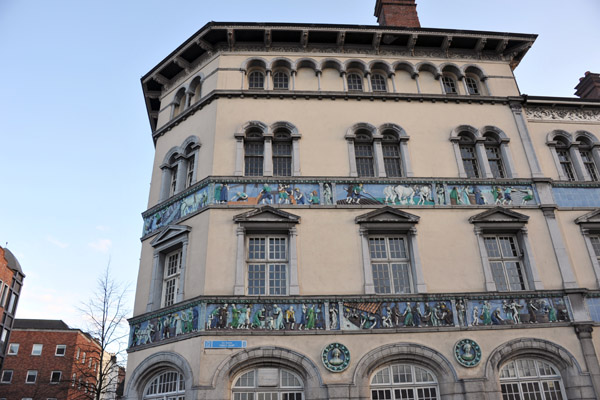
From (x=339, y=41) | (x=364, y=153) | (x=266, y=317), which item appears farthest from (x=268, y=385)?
(x=339, y=41)

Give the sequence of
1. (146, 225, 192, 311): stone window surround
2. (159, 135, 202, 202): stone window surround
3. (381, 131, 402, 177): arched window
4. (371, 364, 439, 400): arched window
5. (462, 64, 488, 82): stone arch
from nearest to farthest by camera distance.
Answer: (371, 364, 439, 400): arched window → (146, 225, 192, 311): stone window surround → (381, 131, 402, 177): arched window → (159, 135, 202, 202): stone window surround → (462, 64, 488, 82): stone arch

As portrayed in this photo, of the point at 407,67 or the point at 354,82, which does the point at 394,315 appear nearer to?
the point at 354,82

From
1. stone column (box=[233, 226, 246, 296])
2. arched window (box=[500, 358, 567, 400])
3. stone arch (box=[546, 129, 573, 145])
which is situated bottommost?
arched window (box=[500, 358, 567, 400])

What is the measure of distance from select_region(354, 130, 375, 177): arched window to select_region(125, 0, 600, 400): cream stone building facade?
0.06 m

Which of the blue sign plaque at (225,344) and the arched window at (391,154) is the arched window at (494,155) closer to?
the arched window at (391,154)

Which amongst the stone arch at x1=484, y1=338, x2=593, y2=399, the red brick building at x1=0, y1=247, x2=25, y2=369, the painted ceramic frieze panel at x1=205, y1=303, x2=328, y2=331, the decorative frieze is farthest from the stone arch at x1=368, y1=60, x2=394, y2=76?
the red brick building at x1=0, y1=247, x2=25, y2=369

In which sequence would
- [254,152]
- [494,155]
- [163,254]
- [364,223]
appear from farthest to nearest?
1. [494,155]
2. [254,152]
3. [163,254]
4. [364,223]

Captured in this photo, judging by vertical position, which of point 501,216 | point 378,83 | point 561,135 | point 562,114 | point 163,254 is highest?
point 378,83

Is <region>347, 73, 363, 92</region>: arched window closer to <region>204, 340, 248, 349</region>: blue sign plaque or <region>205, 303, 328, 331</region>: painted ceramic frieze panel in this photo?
<region>205, 303, 328, 331</region>: painted ceramic frieze panel

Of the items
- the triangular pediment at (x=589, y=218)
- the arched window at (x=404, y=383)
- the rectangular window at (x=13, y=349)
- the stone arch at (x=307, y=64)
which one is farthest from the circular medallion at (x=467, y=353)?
the rectangular window at (x=13, y=349)

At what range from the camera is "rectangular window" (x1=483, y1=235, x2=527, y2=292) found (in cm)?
1599

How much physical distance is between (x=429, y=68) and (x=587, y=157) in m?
7.67

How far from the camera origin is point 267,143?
17.6m

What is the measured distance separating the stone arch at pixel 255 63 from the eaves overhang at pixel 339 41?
626mm
